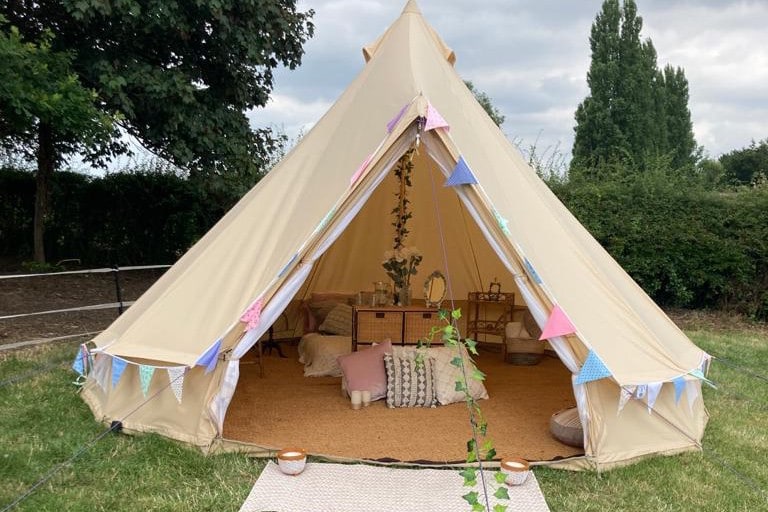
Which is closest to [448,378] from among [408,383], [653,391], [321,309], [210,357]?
[408,383]

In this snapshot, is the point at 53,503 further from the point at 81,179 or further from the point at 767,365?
the point at 81,179

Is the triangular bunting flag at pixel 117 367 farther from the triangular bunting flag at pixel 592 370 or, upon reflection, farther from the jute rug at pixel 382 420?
the triangular bunting flag at pixel 592 370

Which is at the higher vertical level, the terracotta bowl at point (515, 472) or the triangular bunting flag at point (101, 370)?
the triangular bunting flag at point (101, 370)

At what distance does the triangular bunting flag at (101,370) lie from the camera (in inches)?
137

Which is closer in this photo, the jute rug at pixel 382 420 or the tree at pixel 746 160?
the jute rug at pixel 382 420

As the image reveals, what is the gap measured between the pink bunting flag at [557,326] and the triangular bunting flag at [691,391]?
0.76m

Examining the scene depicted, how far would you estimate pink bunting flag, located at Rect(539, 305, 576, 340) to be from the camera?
2.97m

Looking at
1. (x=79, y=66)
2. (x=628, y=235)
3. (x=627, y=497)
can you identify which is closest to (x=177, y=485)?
(x=627, y=497)

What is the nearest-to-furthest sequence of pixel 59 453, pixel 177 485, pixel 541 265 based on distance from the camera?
pixel 177 485, pixel 59 453, pixel 541 265

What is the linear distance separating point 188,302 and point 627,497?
230 cm

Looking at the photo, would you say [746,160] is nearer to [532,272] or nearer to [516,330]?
Result: [516,330]

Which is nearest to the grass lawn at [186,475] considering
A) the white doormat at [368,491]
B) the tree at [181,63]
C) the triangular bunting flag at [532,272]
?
the white doormat at [368,491]

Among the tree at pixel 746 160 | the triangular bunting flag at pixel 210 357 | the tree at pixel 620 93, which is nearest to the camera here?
the triangular bunting flag at pixel 210 357

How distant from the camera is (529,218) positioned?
3.44 metres
